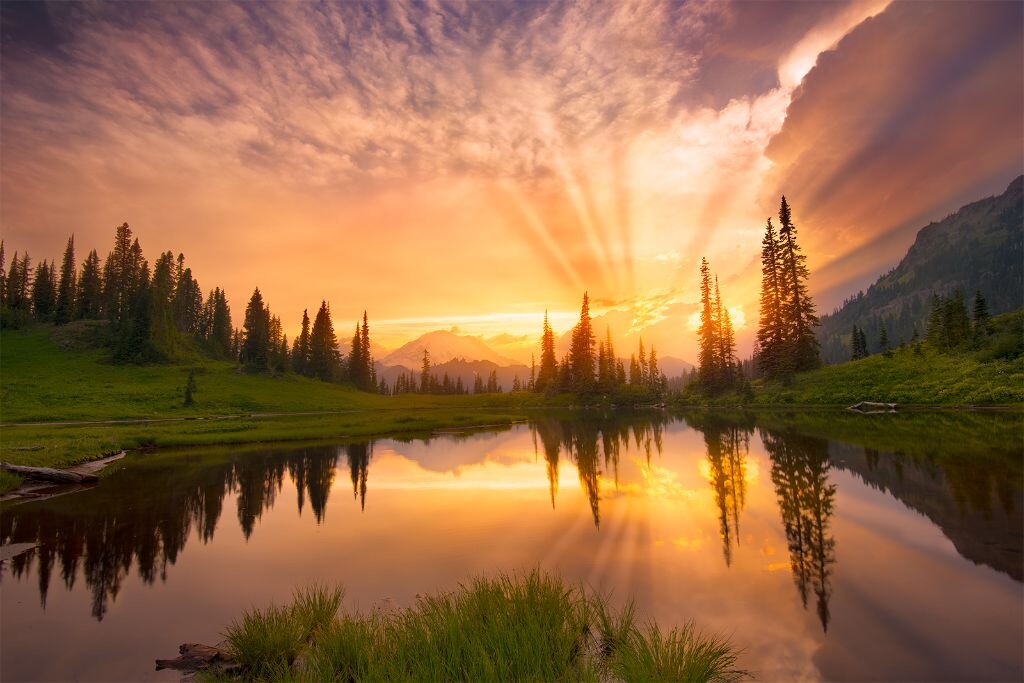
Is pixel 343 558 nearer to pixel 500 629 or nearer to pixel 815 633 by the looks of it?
pixel 500 629

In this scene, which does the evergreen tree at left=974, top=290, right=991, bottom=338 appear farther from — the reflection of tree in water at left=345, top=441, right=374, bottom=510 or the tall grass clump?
the tall grass clump

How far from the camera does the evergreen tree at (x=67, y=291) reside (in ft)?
340

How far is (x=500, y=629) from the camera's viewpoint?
636 centimetres

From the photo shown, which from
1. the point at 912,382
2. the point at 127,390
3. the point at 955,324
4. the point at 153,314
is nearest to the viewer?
the point at 912,382

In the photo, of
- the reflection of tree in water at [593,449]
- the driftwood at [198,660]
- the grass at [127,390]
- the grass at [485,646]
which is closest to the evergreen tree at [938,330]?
the reflection of tree in water at [593,449]

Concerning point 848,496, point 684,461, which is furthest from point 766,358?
point 848,496

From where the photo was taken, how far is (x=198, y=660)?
7.36 metres

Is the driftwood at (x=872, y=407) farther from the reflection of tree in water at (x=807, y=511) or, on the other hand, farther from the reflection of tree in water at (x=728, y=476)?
the reflection of tree in water at (x=807, y=511)

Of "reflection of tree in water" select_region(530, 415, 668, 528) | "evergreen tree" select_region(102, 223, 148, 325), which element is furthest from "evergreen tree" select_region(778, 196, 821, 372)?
"evergreen tree" select_region(102, 223, 148, 325)

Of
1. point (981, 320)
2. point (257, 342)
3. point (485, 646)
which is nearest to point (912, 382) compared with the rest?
point (981, 320)

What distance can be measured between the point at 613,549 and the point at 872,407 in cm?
4961

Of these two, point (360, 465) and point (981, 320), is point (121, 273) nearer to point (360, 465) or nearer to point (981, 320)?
point (360, 465)

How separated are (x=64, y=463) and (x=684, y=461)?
32917 millimetres

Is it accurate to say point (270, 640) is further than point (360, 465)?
No
